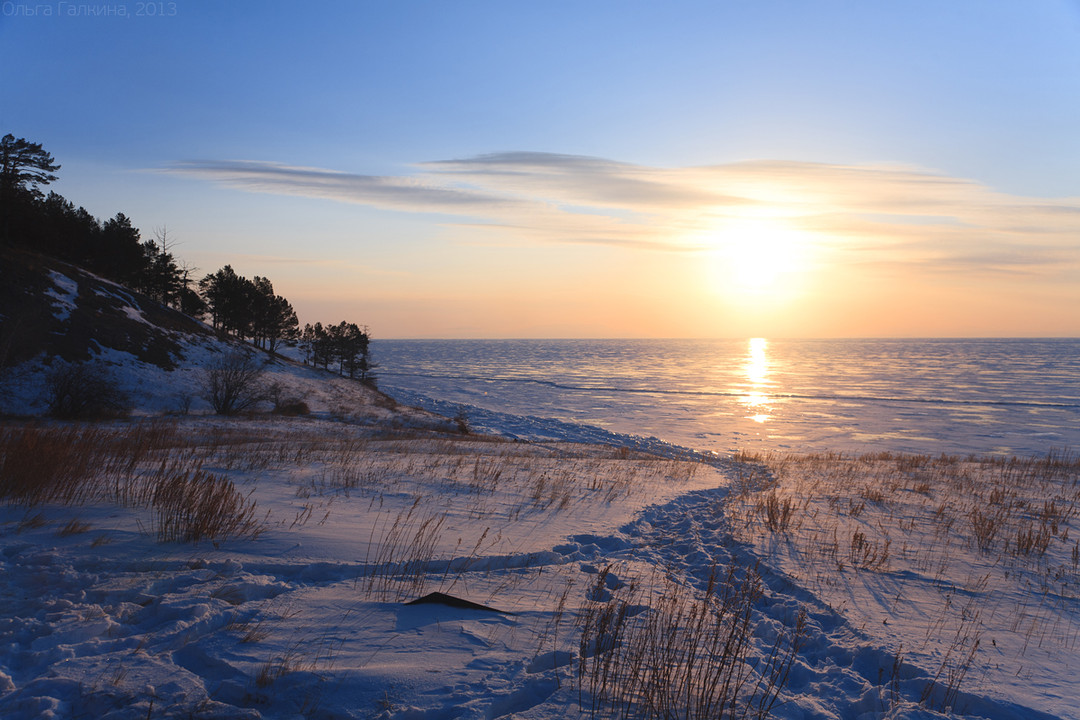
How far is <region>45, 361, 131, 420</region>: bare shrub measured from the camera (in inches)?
1054

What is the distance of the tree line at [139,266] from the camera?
45.5m

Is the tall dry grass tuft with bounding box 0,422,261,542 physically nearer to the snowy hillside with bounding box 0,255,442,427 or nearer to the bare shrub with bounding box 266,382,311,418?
the snowy hillside with bounding box 0,255,442,427

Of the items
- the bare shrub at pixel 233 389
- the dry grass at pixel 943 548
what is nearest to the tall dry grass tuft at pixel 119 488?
the dry grass at pixel 943 548

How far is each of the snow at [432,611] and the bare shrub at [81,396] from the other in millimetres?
24255

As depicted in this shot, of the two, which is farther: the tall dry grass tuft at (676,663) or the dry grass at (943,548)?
the dry grass at (943,548)

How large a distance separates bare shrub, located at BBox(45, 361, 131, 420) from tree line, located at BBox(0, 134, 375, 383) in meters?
22.8

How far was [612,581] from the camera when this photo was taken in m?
5.73

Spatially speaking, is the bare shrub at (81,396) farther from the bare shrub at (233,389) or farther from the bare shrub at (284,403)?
the bare shrub at (284,403)

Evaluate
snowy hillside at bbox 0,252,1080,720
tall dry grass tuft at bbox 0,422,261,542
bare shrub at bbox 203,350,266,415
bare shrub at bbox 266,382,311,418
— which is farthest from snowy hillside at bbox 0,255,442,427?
snowy hillside at bbox 0,252,1080,720

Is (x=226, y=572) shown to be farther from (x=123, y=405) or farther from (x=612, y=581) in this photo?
(x=123, y=405)

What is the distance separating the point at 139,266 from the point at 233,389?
121 ft

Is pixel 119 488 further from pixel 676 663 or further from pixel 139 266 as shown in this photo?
pixel 139 266

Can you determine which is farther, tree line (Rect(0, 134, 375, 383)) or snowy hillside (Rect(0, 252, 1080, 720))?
tree line (Rect(0, 134, 375, 383))

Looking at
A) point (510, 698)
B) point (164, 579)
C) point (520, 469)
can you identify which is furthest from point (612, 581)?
point (520, 469)
